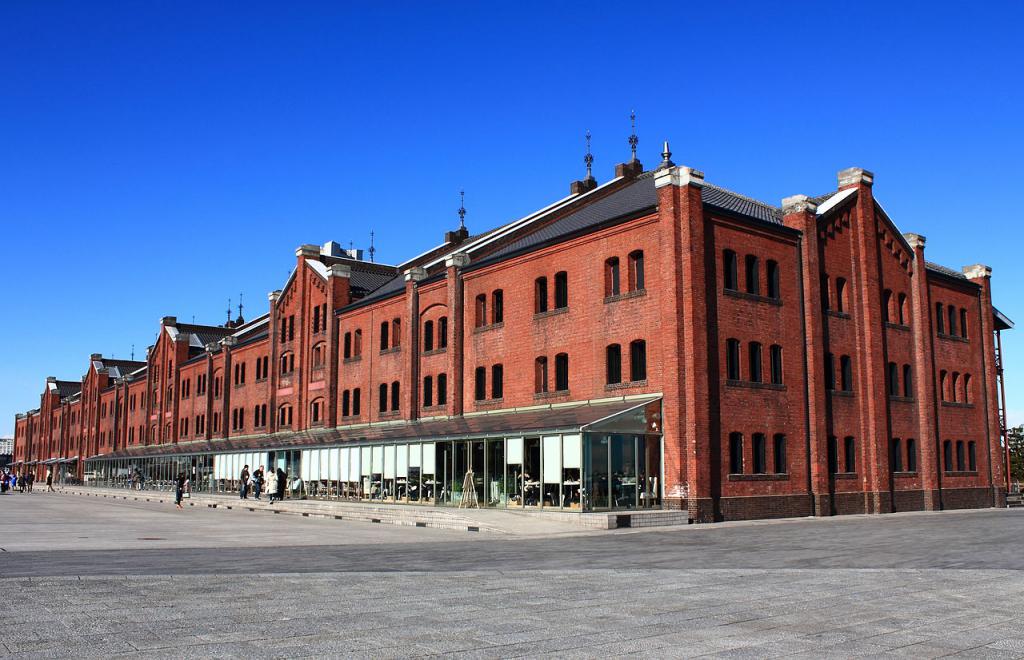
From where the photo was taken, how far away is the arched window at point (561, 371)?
34062 mm

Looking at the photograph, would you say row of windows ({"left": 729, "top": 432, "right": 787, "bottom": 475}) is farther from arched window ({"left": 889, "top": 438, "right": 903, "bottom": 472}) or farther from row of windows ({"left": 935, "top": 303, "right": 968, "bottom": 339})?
row of windows ({"left": 935, "top": 303, "right": 968, "bottom": 339})

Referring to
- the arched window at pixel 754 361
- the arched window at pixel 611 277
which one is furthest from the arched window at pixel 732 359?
the arched window at pixel 611 277

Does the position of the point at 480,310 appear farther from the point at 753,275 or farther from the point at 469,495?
the point at 753,275

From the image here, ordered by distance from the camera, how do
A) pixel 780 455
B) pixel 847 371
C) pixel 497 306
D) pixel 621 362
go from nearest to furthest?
pixel 621 362 → pixel 780 455 → pixel 847 371 → pixel 497 306

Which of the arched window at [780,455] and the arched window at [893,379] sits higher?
the arched window at [893,379]

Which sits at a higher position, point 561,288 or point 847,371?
point 561,288

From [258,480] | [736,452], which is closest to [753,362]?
[736,452]

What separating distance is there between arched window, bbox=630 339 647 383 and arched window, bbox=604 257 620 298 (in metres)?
2.26

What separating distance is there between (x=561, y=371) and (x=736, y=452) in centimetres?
720

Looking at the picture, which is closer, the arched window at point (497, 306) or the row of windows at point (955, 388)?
the arched window at point (497, 306)

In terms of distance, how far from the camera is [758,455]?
3128cm

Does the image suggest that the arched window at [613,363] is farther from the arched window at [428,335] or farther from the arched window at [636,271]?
the arched window at [428,335]

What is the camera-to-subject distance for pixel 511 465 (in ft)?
103

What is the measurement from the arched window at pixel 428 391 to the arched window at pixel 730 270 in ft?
50.3
